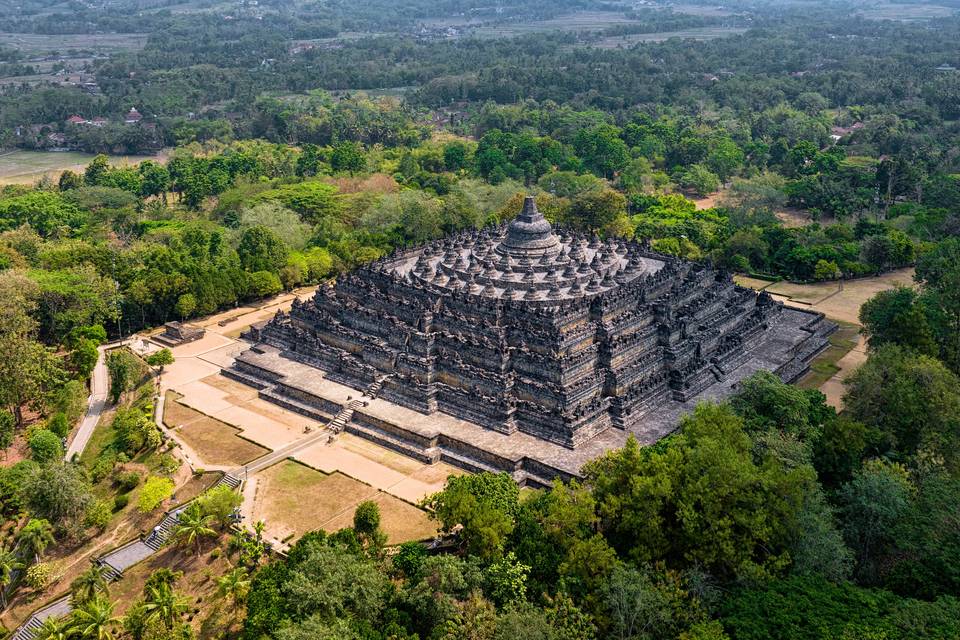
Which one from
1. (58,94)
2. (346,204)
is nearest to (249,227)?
(346,204)

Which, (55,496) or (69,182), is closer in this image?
(55,496)

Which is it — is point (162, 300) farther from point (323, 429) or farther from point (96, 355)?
point (323, 429)

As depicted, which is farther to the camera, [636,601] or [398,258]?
[398,258]

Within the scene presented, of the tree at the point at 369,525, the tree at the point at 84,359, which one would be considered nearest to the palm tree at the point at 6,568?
the tree at the point at 369,525

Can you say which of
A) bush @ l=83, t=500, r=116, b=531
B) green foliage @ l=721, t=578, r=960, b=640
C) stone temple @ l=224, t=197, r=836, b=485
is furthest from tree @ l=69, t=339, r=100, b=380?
green foliage @ l=721, t=578, r=960, b=640

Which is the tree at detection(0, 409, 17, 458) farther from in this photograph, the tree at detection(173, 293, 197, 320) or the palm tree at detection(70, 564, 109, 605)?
the tree at detection(173, 293, 197, 320)

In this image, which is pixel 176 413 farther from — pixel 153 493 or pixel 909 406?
pixel 909 406

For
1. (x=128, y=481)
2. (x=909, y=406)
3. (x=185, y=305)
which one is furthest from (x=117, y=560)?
(x=909, y=406)
